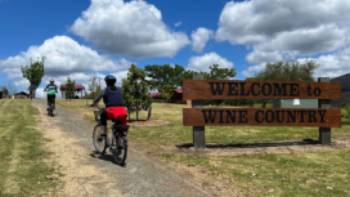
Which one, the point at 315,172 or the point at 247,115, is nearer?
the point at 315,172

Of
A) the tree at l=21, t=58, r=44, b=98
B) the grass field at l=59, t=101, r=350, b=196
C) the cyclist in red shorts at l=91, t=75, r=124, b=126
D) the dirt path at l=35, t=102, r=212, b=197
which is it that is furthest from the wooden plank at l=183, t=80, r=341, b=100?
the tree at l=21, t=58, r=44, b=98

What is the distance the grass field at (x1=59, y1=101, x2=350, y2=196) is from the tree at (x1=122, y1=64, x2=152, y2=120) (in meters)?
3.72

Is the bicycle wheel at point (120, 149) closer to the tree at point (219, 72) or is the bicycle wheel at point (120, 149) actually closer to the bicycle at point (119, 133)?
the bicycle at point (119, 133)

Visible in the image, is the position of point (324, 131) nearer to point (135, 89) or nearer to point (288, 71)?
point (135, 89)

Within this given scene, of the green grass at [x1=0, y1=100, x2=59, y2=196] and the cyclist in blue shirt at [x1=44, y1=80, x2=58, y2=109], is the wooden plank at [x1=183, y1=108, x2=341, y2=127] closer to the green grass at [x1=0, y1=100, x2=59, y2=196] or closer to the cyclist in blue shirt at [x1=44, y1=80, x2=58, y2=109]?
the green grass at [x1=0, y1=100, x2=59, y2=196]

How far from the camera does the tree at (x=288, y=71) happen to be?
5838 centimetres

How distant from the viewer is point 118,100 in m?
8.26

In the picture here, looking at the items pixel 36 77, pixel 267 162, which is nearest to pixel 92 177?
pixel 267 162

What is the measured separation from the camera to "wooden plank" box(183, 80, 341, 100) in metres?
10.4

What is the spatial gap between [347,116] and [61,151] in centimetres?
1896

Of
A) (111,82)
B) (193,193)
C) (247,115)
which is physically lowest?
(193,193)

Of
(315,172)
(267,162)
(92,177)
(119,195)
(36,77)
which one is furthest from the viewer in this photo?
(36,77)

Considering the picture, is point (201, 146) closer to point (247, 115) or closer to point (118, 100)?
point (247, 115)

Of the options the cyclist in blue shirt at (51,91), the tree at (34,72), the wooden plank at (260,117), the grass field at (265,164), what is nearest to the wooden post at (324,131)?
the wooden plank at (260,117)
